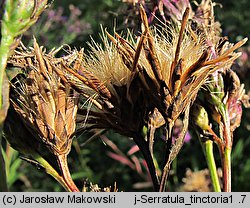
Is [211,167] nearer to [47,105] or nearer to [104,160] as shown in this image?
[47,105]

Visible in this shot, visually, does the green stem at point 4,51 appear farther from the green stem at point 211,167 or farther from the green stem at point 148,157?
the green stem at point 211,167

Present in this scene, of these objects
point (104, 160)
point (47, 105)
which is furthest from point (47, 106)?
point (104, 160)

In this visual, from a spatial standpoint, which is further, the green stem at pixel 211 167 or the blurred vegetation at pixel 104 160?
the blurred vegetation at pixel 104 160

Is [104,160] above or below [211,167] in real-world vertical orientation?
above

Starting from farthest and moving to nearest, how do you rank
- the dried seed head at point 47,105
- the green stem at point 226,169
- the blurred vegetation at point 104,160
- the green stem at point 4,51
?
the blurred vegetation at point 104,160 < the green stem at point 226,169 < the dried seed head at point 47,105 < the green stem at point 4,51

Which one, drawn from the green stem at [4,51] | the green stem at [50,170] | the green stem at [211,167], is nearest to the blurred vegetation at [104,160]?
the green stem at [211,167]

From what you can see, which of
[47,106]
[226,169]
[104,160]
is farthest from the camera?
[104,160]

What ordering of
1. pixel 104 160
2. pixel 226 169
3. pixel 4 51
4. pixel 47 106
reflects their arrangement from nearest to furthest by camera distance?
pixel 4 51
pixel 47 106
pixel 226 169
pixel 104 160

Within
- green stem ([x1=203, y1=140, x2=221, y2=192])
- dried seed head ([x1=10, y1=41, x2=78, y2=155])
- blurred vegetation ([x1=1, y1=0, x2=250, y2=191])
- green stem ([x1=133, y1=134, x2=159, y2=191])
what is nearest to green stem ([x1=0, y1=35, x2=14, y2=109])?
dried seed head ([x1=10, y1=41, x2=78, y2=155])

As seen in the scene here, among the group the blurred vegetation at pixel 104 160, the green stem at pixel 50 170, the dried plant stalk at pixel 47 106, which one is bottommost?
the green stem at pixel 50 170

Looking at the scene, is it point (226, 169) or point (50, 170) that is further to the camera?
point (226, 169)
